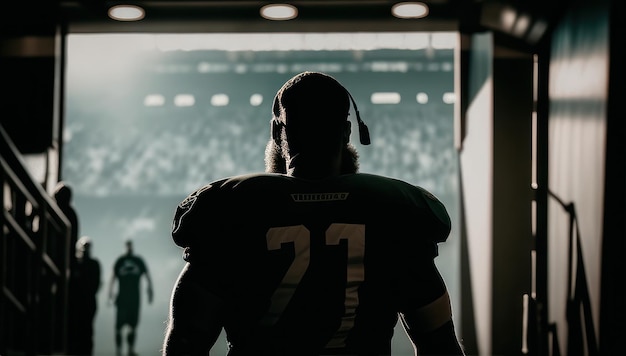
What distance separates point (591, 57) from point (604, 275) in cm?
99

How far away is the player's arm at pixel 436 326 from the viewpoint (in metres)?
1.06

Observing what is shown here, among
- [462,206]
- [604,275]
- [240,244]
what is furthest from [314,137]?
[462,206]

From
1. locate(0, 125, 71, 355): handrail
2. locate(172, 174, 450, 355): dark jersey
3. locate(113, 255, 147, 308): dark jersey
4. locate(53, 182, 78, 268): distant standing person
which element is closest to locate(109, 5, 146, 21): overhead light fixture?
locate(53, 182, 78, 268): distant standing person

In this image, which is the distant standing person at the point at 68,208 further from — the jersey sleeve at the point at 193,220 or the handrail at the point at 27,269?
the jersey sleeve at the point at 193,220

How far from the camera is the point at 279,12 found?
548cm

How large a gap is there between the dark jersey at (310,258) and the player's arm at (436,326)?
0.04 ft

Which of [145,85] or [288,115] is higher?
[145,85]

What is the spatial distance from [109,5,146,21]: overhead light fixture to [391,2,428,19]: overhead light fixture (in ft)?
6.37

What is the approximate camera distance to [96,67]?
88.6ft

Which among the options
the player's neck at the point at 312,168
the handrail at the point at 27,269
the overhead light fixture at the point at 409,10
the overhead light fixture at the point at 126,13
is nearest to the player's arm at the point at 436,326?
the player's neck at the point at 312,168

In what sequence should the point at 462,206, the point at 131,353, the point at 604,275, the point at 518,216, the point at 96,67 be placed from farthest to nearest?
the point at 96,67 < the point at 131,353 < the point at 462,206 < the point at 518,216 < the point at 604,275

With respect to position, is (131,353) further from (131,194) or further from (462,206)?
(131,194)

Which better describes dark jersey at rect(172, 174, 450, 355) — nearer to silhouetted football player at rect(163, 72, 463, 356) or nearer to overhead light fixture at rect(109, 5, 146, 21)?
silhouetted football player at rect(163, 72, 463, 356)

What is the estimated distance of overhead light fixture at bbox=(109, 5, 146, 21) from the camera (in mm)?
5425
